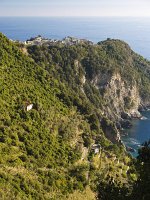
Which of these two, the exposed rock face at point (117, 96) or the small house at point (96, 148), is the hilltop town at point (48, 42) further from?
the small house at point (96, 148)

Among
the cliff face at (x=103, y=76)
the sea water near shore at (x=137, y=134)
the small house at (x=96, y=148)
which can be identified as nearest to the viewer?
the small house at (x=96, y=148)

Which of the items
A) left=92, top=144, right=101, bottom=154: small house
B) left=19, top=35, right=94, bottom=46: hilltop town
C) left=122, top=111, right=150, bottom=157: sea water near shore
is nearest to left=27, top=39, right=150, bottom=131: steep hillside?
left=19, top=35, right=94, bottom=46: hilltop town

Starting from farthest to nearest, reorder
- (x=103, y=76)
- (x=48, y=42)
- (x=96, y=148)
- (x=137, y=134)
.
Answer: (x=103, y=76)
(x=48, y=42)
(x=137, y=134)
(x=96, y=148)

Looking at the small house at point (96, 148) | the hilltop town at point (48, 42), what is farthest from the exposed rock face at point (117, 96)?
the small house at point (96, 148)

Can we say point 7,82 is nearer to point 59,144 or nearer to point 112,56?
point 59,144

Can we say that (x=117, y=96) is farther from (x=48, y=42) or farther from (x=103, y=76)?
(x=48, y=42)

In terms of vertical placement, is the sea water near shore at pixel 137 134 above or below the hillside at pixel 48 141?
below

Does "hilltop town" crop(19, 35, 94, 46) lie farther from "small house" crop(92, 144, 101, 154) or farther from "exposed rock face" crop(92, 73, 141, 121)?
"small house" crop(92, 144, 101, 154)

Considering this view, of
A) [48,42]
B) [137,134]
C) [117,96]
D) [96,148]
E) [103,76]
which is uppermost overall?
[48,42]

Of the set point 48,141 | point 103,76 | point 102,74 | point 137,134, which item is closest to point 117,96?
point 103,76
